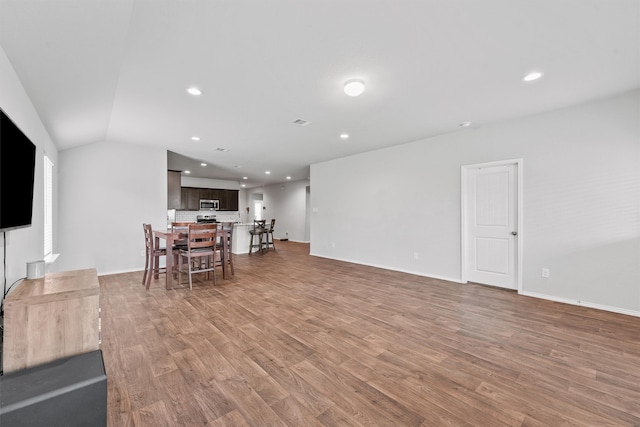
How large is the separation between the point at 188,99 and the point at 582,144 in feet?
16.6

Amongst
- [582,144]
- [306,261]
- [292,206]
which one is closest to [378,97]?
[582,144]

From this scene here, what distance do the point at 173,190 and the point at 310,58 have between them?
21.4ft

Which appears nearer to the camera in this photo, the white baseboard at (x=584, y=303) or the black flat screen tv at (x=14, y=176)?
the black flat screen tv at (x=14, y=176)

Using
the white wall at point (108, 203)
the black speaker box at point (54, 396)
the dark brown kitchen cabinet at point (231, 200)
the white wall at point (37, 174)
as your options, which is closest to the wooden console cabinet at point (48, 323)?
the black speaker box at point (54, 396)

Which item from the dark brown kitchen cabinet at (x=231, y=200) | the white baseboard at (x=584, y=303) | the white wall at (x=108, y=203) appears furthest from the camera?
the dark brown kitchen cabinet at (x=231, y=200)

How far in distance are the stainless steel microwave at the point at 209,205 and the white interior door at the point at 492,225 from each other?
878cm

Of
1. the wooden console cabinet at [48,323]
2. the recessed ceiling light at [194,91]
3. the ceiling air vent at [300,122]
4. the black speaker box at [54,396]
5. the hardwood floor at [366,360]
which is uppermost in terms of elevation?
the ceiling air vent at [300,122]

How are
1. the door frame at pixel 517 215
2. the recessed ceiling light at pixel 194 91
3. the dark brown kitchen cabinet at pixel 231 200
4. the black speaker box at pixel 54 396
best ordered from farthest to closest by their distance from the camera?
the dark brown kitchen cabinet at pixel 231 200 → the door frame at pixel 517 215 → the recessed ceiling light at pixel 194 91 → the black speaker box at pixel 54 396

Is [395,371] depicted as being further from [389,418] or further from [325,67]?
[325,67]

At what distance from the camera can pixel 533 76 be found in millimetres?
2652

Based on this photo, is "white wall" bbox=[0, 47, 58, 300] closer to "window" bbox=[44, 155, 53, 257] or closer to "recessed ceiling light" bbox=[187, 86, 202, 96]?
"window" bbox=[44, 155, 53, 257]

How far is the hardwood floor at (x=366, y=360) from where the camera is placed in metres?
1.58

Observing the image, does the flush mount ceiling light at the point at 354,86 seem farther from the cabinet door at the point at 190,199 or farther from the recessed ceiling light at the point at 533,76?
the cabinet door at the point at 190,199

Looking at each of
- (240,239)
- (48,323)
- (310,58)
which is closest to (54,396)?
(48,323)
